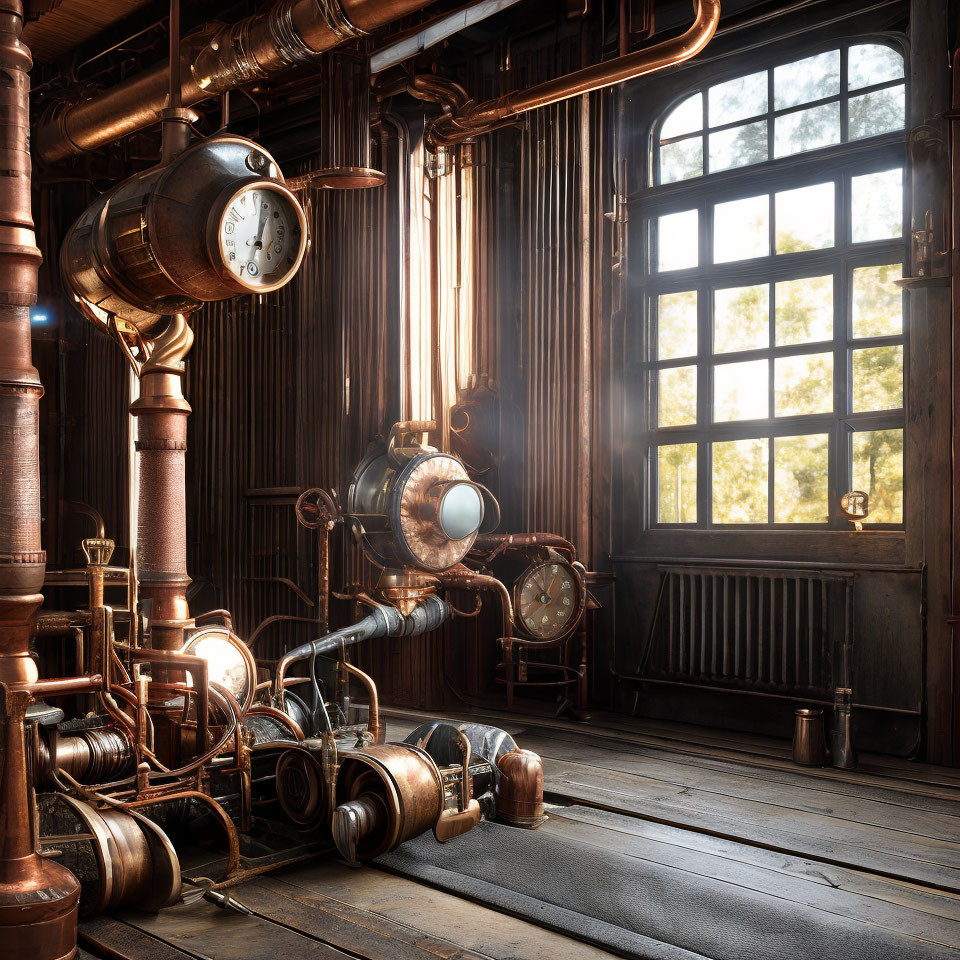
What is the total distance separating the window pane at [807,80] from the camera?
554cm

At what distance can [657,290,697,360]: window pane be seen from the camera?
19.9 ft

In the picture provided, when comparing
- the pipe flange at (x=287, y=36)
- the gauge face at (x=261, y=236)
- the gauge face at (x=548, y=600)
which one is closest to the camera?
the gauge face at (x=261, y=236)

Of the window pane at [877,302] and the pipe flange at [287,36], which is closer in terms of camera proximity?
the pipe flange at [287,36]

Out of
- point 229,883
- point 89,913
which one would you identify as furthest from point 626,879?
point 89,913

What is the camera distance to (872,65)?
541 cm

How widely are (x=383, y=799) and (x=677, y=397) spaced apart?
3.48m

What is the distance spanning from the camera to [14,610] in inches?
107

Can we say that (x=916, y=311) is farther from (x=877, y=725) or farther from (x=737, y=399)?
(x=877, y=725)

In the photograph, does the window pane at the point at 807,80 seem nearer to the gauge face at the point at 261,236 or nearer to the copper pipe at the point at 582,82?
the copper pipe at the point at 582,82

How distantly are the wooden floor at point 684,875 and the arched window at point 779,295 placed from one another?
5.19 ft

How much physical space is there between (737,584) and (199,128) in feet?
17.1

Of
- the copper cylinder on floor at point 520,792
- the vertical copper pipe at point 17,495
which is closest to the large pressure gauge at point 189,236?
the vertical copper pipe at point 17,495

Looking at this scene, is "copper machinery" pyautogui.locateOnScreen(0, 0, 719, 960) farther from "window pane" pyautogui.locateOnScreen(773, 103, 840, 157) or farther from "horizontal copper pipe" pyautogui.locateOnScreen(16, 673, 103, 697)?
"window pane" pyautogui.locateOnScreen(773, 103, 840, 157)

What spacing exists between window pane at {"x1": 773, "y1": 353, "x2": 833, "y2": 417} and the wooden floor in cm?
189
